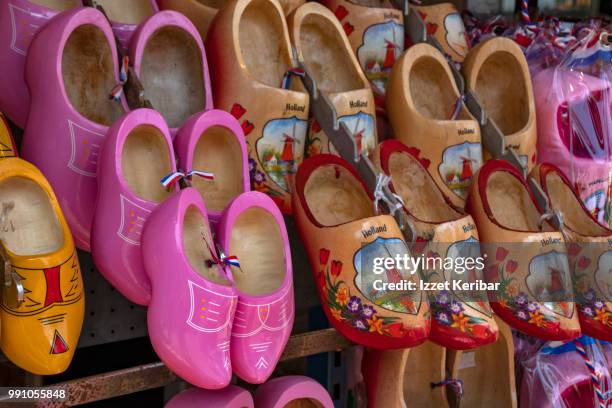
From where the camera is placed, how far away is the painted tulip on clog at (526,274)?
1.40 meters

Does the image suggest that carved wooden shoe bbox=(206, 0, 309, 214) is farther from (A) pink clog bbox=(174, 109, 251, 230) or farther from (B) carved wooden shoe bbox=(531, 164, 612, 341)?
(B) carved wooden shoe bbox=(531, 164, 612, 341)

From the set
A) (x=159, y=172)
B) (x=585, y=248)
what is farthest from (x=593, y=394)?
(x=159, y=172)

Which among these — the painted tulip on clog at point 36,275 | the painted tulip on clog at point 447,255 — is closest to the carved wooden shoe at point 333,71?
the painted tulip on clog at point 447,255

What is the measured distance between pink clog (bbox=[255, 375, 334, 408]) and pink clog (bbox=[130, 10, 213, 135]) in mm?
416

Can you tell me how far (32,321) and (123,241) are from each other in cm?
15

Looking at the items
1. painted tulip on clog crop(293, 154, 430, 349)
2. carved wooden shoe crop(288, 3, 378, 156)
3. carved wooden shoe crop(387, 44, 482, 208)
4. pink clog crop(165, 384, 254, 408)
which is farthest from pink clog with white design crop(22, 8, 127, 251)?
carved wooden shoe crop(387, 44, 482, 208)

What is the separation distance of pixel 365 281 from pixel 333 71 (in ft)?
1.69

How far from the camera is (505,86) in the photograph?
5.88 ft

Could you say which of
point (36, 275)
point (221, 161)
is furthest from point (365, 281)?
point (36, 275)

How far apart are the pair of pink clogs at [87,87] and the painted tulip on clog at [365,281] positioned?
0.28m

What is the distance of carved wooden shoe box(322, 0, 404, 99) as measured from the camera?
1.66 meters

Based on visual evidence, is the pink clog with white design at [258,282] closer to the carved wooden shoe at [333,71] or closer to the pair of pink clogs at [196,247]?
the pair of pink clogs at [196,247]

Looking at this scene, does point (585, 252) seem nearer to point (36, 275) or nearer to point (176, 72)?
point (176, 72)

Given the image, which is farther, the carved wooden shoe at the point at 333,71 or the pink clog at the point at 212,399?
the carved wooden shoe at the point at 333,71
